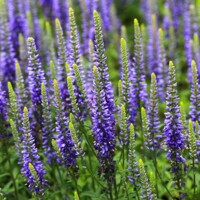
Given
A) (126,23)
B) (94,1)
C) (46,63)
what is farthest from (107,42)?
(126,23)

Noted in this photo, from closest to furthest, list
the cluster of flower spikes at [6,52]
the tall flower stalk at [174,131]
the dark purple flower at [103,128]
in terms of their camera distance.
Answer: the dark purple flower at [103,128]
the tall flower stalk at [174,131]
the cluster of flower spikes at [6,52]

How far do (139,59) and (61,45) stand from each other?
125 cm

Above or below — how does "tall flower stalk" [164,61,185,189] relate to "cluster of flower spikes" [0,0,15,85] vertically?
below

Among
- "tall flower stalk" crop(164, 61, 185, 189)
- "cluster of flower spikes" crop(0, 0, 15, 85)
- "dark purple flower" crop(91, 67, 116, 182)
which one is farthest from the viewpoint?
"cluster of flower spikes" crop(0, 0, 15, 85)

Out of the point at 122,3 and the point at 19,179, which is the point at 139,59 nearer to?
the point at 19,179

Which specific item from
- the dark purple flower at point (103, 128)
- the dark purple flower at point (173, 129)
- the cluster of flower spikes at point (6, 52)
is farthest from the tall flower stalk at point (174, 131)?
the cluster of flower spikes at point (6, 52)

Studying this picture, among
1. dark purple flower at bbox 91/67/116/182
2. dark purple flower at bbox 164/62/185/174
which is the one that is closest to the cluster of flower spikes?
dark purple flower at bbox 91/67/116/182

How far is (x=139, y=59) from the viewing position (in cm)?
799

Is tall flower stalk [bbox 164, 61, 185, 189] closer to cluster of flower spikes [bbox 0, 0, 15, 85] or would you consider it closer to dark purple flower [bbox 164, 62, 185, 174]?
dark purple flower [bbox 164, 62, 185, 174]

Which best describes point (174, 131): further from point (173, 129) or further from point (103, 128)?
point (103, 128)

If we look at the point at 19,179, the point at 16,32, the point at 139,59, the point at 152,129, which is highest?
the point at 16,32

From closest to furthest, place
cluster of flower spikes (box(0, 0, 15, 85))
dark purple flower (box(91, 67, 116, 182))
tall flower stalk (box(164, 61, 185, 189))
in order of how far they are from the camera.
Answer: dark purple flower (box(91, 67, 116, 182)) → tall flower stalk (box(164, 61, 185, 189)) → cluster of flower spikes (box(0, 0, 15, 85))

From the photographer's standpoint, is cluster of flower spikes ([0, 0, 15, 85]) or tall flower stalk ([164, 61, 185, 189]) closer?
tall flower stalk ([164, 61, 185, 189])

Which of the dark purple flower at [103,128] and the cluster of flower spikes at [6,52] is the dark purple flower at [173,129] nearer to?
the dark purple flower at [103,128]
